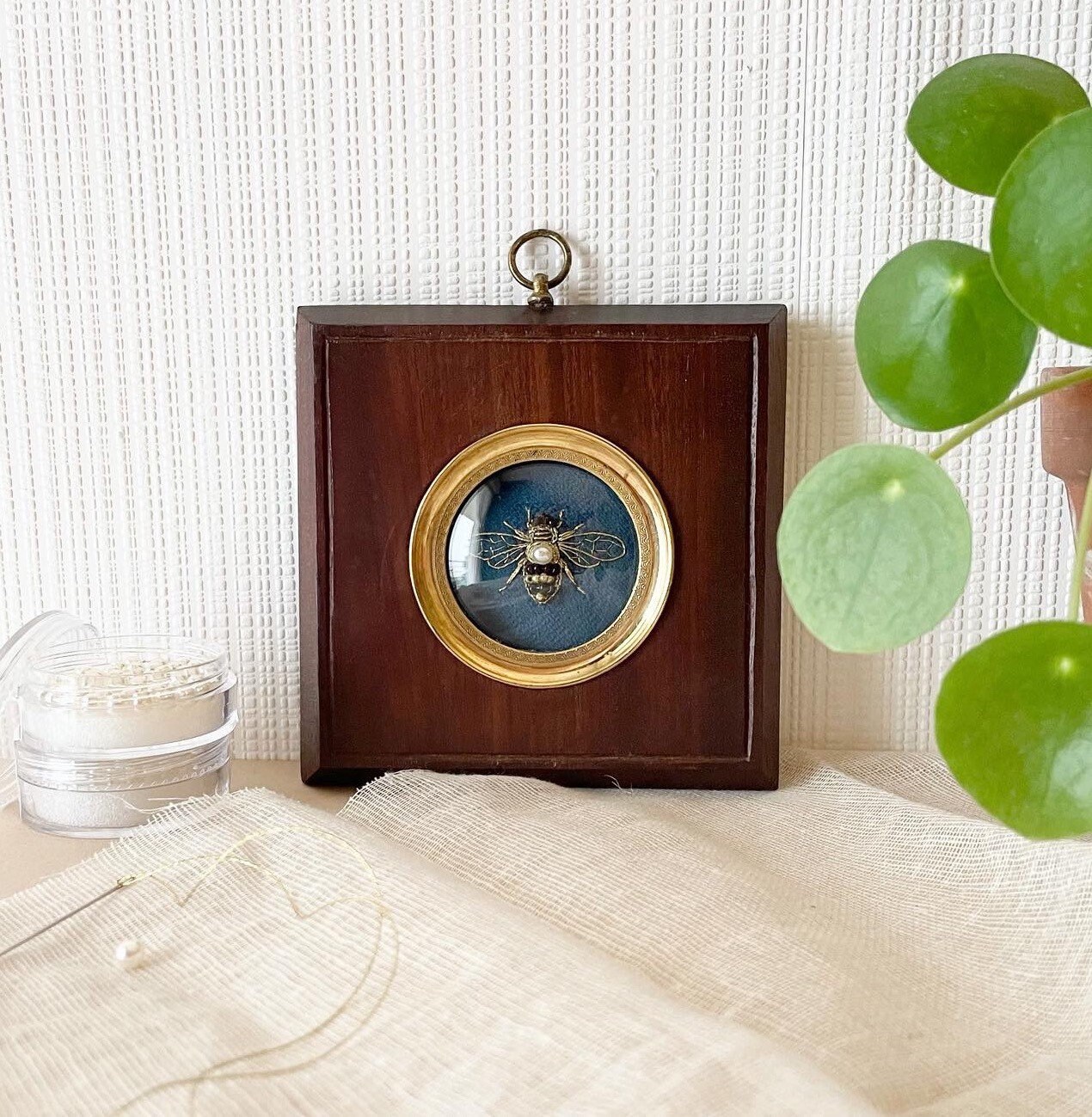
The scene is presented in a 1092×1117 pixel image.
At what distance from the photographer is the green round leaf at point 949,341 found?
41cm

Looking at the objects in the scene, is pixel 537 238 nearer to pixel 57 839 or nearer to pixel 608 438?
pixel 608 438

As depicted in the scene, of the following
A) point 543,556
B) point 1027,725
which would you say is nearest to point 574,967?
point 1027,725

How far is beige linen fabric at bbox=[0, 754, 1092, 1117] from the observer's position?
392 millimetres

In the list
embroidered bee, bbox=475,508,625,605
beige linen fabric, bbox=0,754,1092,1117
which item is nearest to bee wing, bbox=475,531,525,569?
embroidered bee, bbox=475,508,625,605

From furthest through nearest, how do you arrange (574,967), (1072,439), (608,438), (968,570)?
1. (608,438)
2. (1072,439)
3. (574,967)
4. (968,570)

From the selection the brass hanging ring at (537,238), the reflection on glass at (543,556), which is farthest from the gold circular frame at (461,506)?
the brass hanging ring at (537,238)

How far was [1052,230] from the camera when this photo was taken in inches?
13.8

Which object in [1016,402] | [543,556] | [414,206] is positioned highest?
[414,206]

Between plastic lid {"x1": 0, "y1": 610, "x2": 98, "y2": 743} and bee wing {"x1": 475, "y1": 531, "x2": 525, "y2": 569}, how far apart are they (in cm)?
30

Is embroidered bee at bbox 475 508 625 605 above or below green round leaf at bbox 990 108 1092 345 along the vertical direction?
below

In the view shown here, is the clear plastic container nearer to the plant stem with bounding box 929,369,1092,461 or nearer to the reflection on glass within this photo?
the reflection on glass

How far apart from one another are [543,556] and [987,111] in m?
0.37

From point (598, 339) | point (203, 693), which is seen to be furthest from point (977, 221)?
point (203, 693)

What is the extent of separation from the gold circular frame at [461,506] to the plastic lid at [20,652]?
26 centimetres
